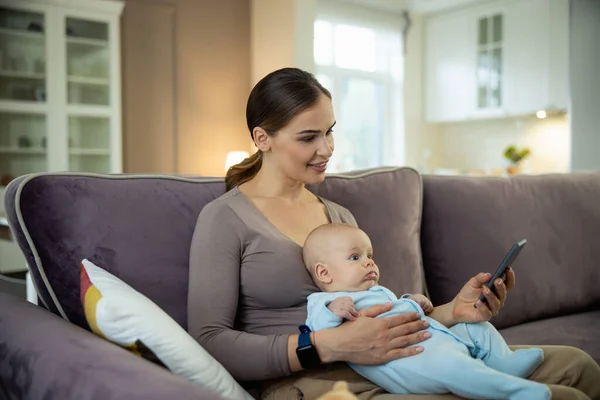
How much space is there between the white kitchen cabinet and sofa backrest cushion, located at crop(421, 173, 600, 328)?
3553 millimetres

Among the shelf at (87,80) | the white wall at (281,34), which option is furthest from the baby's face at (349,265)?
the white wall at (281,34)

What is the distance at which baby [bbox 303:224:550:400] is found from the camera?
3.40 ft

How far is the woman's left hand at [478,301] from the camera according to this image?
1212mm

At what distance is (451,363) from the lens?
1062 millimetres

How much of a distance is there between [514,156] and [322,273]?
4.67 m

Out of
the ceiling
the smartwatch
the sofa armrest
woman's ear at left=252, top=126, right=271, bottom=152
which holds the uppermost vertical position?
the ceiling

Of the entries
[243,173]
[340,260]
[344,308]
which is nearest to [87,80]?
[243,173]

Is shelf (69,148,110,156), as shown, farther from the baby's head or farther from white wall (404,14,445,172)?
the baby's head

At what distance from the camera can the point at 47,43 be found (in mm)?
4320

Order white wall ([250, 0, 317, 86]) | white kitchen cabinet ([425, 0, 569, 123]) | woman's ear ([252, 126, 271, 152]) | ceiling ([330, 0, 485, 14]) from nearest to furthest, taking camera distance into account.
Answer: woman's ear ([252, 126, 271, 152])
white wall ([250, 0, 317, 86])
white kitchen cabinet ([425, 0, 569, 123])
ceiling ([330, 0, 485, 14])

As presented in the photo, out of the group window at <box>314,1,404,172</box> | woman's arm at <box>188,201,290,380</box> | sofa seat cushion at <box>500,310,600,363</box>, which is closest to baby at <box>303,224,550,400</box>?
woman's arm at <box>188,201,290,380</box>

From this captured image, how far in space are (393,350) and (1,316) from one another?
2.67ft

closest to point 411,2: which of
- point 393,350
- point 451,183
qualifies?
point 451,183

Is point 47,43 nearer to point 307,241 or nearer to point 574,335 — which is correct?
point 307,241
